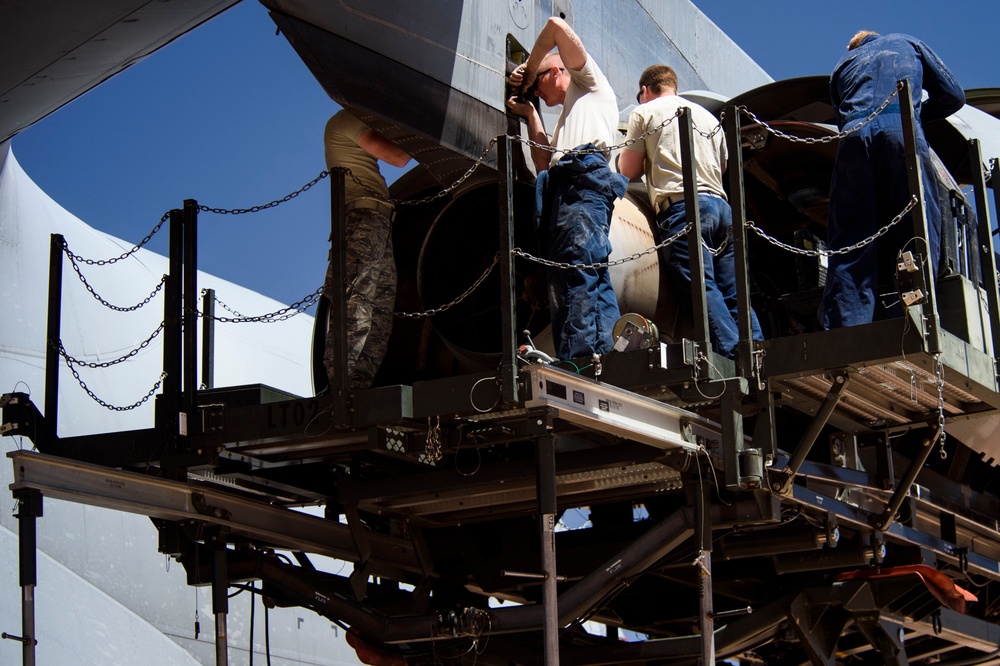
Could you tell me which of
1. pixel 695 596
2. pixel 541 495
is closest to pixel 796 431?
pixel 695 596

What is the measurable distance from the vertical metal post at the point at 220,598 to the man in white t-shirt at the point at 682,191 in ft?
11.0

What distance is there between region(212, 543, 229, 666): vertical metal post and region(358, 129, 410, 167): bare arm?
106 inches

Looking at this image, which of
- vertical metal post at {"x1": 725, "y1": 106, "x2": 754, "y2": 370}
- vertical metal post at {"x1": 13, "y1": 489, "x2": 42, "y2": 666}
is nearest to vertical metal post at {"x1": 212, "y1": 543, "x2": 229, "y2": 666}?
vertical metal post at {"x1": 13, "y1": 489, "x2": 42, "y2": 666}

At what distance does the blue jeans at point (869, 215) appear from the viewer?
7.46 metres

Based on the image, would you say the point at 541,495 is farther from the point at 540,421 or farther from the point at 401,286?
the point at 401,286

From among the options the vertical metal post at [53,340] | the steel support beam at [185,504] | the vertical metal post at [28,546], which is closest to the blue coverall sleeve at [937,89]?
the steel support beam at [185,504]

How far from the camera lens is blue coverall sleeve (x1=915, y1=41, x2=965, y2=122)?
8211 mm

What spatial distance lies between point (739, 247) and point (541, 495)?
1.72m

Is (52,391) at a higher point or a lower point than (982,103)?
lower

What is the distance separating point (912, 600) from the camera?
8914mm

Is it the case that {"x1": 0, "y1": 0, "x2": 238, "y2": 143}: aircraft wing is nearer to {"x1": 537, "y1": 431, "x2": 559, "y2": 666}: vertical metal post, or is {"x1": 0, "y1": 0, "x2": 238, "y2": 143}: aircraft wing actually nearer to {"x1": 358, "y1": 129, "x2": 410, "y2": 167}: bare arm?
{"x1": 358, "y1": 129, "x2": 410, "y2": 167}: bare arm

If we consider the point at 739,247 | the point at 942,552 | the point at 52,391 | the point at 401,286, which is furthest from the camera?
the point at 401,286

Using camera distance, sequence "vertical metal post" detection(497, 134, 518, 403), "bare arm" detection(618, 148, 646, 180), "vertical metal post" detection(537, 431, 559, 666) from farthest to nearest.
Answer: "bare arm" detection(618, 148, 646, 180), "vertical metal post" detection(497, 134, 518, 403), "vertical metal post" detection(537, 431, 559, 666)

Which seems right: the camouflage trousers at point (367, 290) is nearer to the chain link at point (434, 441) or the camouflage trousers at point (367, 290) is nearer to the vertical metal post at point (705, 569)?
the chain link at point (434, 441)
